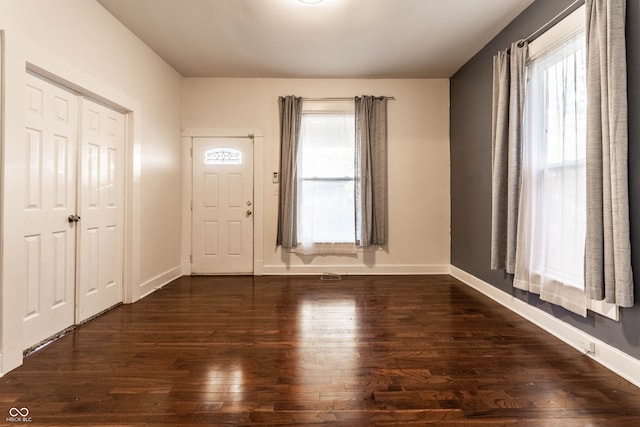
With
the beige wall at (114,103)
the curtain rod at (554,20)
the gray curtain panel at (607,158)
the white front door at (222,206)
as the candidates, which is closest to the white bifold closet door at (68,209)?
the beige wall at (114,103)

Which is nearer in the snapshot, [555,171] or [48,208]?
[48,208]

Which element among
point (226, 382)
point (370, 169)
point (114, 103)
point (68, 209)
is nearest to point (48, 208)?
point (68, 209)

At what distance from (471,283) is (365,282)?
1.28 meters

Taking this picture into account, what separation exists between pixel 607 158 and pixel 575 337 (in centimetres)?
127

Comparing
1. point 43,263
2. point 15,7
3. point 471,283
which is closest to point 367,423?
A: point 43,263

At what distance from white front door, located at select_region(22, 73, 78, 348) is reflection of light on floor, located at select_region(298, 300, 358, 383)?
73.4 inches

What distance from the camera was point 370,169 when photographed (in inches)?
165

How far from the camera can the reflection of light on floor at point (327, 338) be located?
1.90 meters

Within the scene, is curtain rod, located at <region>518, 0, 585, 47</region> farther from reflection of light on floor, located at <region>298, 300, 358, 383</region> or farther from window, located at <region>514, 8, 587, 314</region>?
reflection of light on floor, located at <region>298, 300, 358, 383</region>

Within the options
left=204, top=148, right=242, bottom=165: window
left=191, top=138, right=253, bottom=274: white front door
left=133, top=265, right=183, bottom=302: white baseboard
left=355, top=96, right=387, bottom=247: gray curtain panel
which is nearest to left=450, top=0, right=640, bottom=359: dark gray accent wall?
left=355, top=96, right=387, bottom=247: gray curtain panel

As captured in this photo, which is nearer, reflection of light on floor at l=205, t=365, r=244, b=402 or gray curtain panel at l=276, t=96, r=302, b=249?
reflection of light on floor at l=205, t=365, r=244, b=402

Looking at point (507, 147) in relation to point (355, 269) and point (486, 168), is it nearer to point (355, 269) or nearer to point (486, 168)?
point (486, 168)

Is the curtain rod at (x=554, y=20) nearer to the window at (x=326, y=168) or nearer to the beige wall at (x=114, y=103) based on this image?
the window at (x=326, y=168)

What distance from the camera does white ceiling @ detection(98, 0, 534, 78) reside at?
2.71 metres
